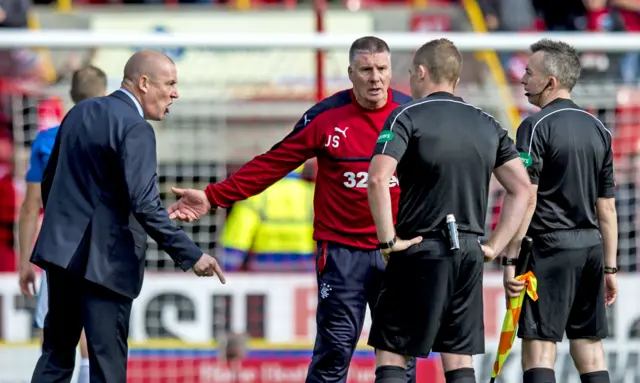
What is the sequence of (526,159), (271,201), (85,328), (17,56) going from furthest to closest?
(17,56)
(271,201)
(526,159)
(85,328)

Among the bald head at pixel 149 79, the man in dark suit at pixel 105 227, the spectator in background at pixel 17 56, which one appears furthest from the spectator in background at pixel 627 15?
the man in dark suit at pixel 105 227

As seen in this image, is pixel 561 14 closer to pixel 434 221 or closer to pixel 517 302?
pixel 517 302

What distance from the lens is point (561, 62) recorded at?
283 inches

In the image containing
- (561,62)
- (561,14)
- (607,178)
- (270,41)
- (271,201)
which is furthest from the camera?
(561,14)

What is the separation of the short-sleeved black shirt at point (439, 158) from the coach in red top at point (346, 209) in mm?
686

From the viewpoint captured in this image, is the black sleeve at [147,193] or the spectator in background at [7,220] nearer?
the black sleeve at [147,193]

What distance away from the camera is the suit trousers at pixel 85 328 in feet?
20.9

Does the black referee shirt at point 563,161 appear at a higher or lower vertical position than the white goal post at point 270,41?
lower

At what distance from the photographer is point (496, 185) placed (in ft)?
35.4

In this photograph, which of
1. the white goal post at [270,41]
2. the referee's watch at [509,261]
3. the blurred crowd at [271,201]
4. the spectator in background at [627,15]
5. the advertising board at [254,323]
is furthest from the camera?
the spectator in background at [627,15]

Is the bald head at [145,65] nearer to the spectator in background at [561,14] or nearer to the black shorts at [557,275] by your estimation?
the black shorts at [557,275]

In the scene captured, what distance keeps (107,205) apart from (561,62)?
2.81 metres

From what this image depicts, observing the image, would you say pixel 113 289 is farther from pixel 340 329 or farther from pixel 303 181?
pixel 303 181

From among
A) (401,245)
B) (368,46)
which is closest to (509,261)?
(401,245)
